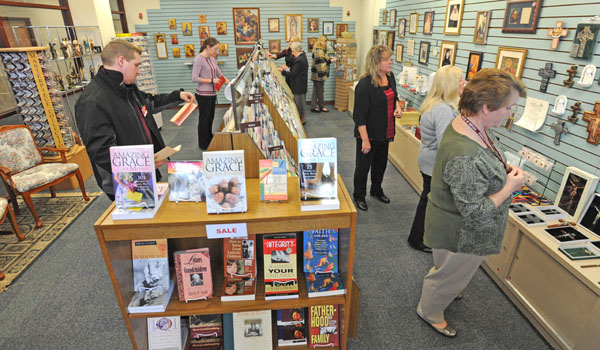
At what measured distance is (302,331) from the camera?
2.03 m

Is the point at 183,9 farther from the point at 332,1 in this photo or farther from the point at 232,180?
the point at 232,180

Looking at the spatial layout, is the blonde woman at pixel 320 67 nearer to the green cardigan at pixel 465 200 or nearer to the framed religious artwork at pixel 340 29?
the framed religious artwork at pixel 340 29

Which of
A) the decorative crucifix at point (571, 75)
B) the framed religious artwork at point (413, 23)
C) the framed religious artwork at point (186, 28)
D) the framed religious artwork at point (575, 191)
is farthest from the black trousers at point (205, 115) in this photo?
the framed religious artwork at point (575, 191)

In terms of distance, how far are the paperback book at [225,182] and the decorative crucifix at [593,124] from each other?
2550 mm

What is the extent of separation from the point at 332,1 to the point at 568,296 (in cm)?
826

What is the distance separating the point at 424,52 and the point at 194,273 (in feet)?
15.7

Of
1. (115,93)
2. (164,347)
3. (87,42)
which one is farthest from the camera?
(87,42)

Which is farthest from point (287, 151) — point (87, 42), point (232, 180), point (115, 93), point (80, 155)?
point (87, 42)

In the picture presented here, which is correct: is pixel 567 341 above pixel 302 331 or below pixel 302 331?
below

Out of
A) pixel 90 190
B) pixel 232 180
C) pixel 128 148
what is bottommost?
pixel 90 190

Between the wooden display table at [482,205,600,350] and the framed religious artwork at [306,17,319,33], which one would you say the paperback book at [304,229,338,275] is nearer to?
the wooden display table at [482,205,600,350]

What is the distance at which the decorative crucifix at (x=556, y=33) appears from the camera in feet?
8.78

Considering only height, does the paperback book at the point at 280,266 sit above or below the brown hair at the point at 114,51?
below

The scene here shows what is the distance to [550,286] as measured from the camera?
2.34 metres
